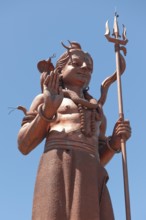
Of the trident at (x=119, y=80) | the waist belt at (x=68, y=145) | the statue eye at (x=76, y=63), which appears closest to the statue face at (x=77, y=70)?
the statue eye at (x=76, y=63)

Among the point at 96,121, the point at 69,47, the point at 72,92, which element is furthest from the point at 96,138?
the point at 69,47

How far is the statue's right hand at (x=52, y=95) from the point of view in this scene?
319 inches

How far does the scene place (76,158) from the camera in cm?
806

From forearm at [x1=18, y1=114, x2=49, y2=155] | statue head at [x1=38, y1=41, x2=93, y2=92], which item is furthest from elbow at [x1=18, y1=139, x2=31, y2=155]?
statue head at [x1=38, y1=41, x2=93, y2=92]

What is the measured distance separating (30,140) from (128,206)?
1.66 meters

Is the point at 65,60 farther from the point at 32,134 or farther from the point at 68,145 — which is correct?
the point at 68,145

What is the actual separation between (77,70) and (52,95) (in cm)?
103

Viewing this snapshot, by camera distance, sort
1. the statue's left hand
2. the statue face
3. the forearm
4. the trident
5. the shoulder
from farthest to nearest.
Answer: the statue face
the shoulder
the statue's left hand
the forearm
the trident

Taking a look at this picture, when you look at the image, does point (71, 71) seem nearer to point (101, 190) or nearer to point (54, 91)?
point (54, 91)

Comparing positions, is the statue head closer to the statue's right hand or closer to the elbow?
the statue's right hand

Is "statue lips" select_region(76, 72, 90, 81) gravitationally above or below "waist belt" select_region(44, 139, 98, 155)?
above

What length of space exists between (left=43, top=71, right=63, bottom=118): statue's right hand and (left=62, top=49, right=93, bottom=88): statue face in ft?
2.32

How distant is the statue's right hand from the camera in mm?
8094

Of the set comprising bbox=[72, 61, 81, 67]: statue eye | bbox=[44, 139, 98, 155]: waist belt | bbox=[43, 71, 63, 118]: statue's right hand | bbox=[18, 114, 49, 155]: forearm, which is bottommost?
bbox=[44, 139, 98, 155]: waist belt
